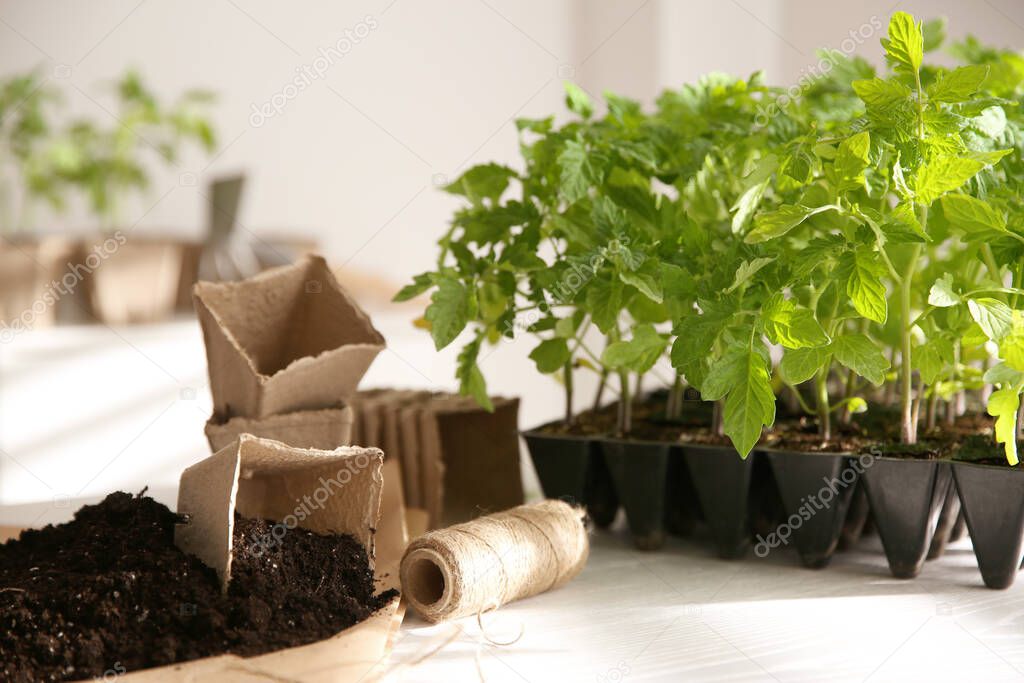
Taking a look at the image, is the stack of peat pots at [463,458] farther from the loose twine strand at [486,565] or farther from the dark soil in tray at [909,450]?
the dark soil in tray at [909,450]

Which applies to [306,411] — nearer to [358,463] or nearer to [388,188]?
[358,463]

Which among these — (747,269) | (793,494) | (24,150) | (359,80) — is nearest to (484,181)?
(747,269)

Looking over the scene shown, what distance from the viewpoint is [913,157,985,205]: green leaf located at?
33.7 inches

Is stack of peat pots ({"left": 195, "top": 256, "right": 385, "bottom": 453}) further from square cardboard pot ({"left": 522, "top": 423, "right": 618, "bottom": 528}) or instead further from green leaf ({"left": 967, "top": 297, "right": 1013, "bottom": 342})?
green leaf ({"left": 967, "top": 297, "right": 1013, "bottom": 342})

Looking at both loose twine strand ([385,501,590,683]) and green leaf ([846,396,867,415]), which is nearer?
loose twine strand ([385,501,590,683])

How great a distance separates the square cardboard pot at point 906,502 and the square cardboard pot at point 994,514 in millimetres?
28

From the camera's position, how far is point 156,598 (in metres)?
0.75

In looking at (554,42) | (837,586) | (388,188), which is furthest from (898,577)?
(388,188)

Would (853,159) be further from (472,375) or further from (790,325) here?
(472,375)

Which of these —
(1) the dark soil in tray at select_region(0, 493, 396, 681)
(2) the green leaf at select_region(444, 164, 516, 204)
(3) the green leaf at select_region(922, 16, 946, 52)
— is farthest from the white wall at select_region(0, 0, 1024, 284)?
(1) the dark soil in tray at select_region(0, 493, 396, 681)

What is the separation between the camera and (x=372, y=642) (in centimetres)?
76

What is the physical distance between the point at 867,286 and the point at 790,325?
74 mm

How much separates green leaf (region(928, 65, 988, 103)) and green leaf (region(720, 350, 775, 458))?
290mm

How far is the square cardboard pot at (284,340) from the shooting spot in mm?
1017
